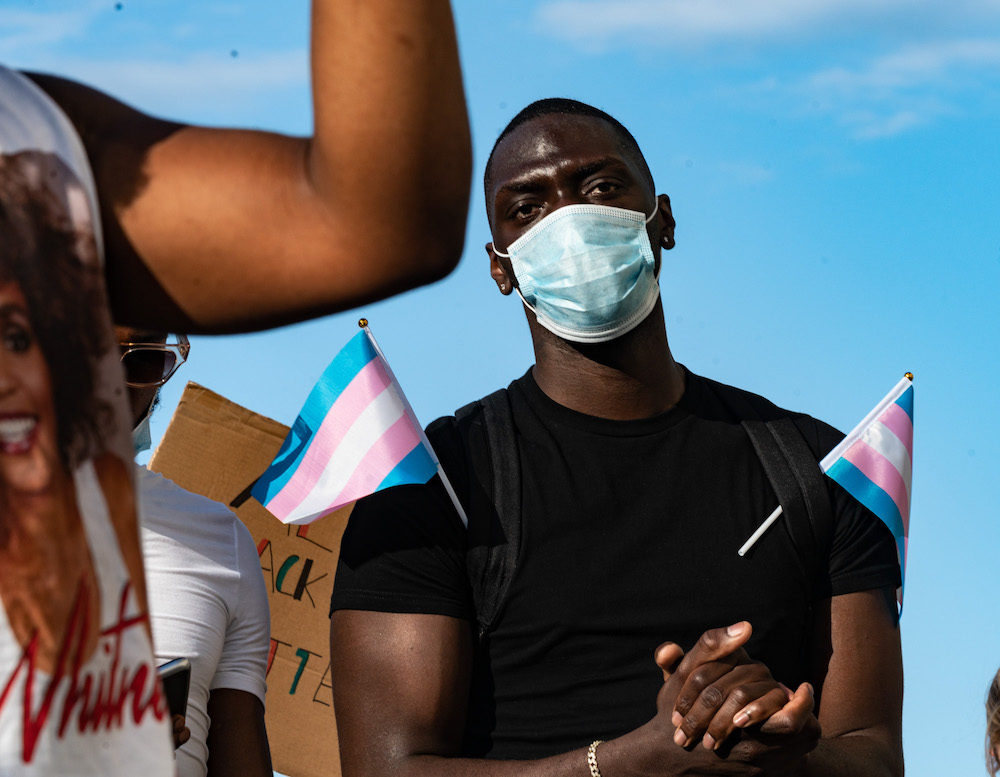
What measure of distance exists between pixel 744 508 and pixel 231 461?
1.97 metres

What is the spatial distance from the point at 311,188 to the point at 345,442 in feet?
8.77

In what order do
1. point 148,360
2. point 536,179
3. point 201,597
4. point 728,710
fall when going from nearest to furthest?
point 728,710
point 201,597
point 536,179
point 148,360

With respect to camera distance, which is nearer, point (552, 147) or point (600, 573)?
point (600, 573)

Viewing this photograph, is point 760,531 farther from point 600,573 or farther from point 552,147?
point 552,147

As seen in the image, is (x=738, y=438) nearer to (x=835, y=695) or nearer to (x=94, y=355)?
(x=835, y=695)

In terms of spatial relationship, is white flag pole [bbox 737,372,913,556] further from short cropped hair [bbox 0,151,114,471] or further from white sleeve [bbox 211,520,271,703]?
short cropped hair [bbox 0,151,114,471]

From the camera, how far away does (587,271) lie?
12.3ft

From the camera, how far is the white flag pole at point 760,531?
3.49 metres

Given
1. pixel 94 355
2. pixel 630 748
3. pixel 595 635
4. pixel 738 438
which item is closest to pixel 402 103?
pixel 94 355

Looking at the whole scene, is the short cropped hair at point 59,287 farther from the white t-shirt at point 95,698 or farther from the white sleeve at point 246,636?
the white sleeve at point 246,636

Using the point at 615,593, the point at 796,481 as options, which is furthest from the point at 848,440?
the point at 615,593

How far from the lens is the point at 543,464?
11.9ft

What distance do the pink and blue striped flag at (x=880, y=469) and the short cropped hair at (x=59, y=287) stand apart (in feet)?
8.94

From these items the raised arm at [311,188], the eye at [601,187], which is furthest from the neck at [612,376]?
the raised arm at [311,188]
